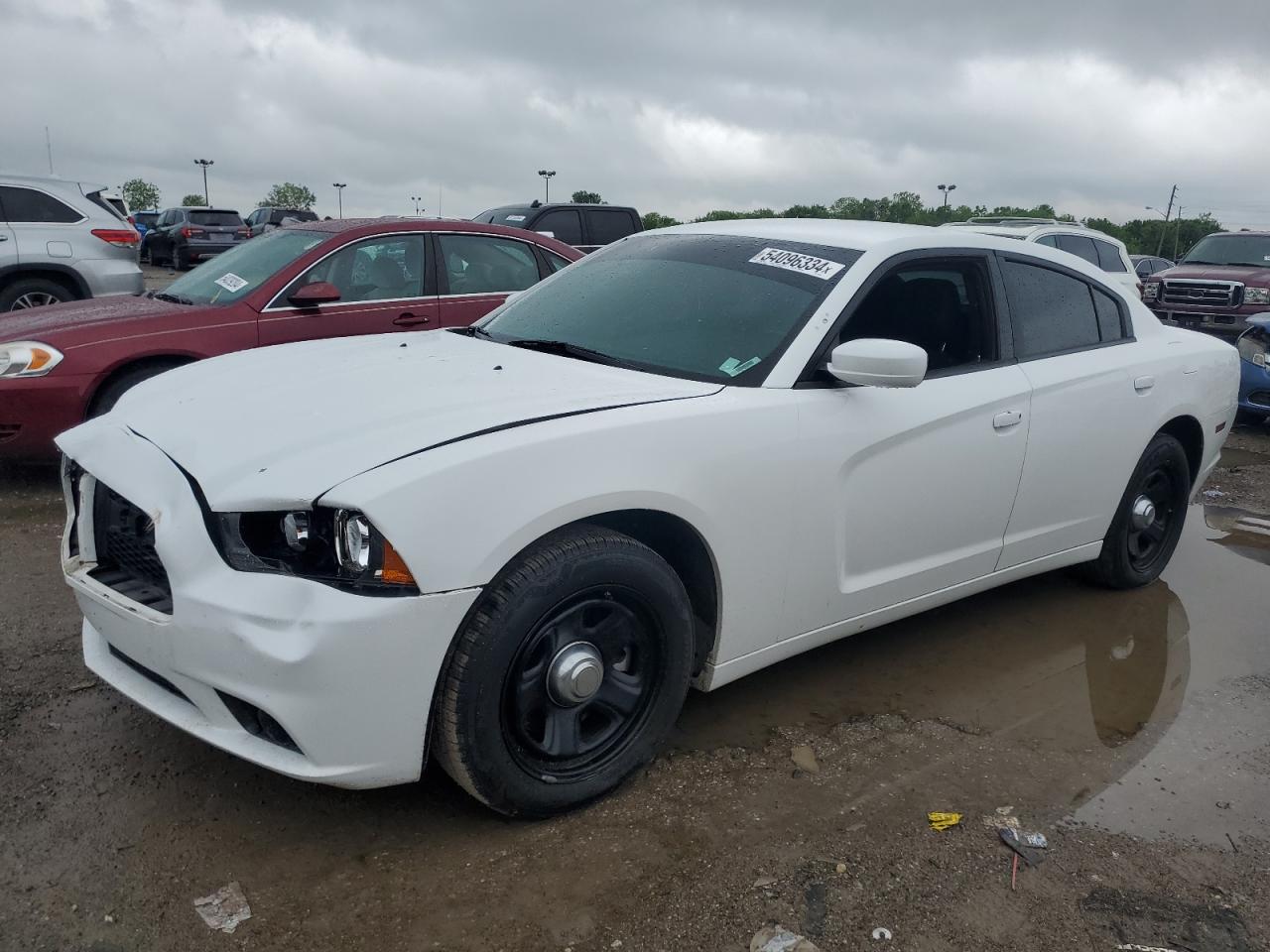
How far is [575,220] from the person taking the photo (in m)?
14.2

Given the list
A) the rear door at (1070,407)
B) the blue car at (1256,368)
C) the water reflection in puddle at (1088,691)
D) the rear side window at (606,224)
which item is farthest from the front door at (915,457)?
the rear side window at (606,224)

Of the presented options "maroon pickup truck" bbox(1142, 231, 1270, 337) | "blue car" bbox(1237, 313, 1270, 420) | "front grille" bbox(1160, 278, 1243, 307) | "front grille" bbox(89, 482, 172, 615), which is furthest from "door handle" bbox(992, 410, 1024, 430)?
"front grille" bbox(1160, 278, 1243, 307)

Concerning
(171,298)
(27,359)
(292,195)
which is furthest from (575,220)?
(292,195)

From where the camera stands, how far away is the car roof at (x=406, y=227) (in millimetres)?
6203

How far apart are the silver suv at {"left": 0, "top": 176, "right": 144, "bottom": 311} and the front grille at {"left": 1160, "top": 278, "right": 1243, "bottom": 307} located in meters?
12.4

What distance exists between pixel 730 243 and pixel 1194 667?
96.8 inches

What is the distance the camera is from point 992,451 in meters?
3.57

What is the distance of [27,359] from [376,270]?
1925 millimetres

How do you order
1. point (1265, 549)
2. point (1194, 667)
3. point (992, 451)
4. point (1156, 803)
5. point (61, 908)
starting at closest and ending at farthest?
point (61, 908)
point (1156, 803)
point (992, 451)
point (1194, 667)
point (1265, 549)

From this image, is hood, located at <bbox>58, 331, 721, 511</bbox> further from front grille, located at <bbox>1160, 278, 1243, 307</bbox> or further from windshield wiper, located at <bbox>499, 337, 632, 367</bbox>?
front grille, located at <bbox>1160, 278, 1243, 307</bbox>

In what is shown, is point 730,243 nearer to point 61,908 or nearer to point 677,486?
point 677,486

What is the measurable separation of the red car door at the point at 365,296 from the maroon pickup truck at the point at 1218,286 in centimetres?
1021

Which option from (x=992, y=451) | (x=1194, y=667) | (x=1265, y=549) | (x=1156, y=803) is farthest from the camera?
(x=1265, y=549)

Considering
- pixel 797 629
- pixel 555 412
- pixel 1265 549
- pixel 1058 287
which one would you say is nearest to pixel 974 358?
pixel 1058 287
